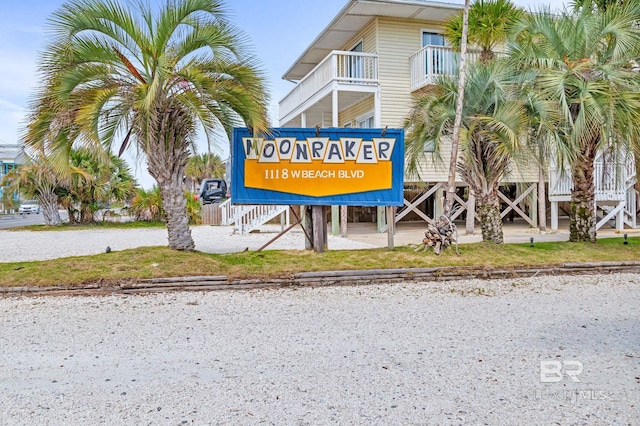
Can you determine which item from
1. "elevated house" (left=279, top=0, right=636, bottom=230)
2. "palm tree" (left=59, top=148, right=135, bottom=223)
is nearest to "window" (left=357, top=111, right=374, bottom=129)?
"elevated house" (left=279, top=0, right=636, bottom=230)

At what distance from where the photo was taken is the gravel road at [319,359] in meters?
3.40

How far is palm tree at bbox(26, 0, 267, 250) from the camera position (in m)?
8.22

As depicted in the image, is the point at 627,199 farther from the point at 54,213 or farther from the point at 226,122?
the point at 54,213

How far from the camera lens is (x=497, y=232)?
10.7 m

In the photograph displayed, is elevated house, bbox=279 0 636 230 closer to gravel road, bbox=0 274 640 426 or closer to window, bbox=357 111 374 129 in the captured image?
window, bbox=357 111 374 129

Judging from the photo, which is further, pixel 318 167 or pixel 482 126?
pixel 482 126

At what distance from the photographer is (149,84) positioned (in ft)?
27.9

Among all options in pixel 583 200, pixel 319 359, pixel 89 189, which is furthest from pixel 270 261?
pixel 89 189

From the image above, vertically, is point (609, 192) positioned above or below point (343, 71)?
below

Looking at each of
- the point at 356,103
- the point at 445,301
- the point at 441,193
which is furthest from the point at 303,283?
the point at 356,103

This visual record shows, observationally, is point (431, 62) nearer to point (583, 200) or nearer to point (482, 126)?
point (482, 126)

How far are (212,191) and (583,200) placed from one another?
23.9 meters

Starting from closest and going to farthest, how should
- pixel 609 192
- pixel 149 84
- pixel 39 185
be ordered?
pixel 149 84, pixel 609 192, pixel 39 185

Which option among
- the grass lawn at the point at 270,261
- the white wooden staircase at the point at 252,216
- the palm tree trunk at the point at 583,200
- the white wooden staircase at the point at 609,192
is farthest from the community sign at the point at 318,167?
Answer: the white wooden staircase at the point at 252,216
